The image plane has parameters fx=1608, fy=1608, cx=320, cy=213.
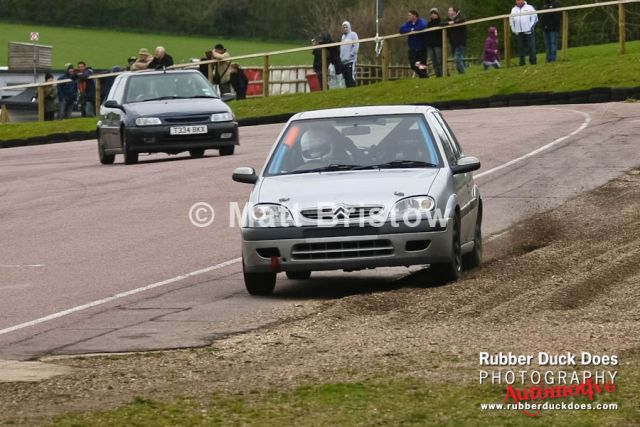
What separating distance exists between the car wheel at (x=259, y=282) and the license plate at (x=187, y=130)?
15.2 meters

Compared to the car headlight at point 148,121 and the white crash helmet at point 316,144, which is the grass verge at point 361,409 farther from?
the car headlight at point 148,121

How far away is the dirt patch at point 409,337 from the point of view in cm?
835

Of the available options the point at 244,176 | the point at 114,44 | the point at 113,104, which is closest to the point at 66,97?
the point at 113,104

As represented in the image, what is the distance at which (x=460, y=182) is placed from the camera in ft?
43.9

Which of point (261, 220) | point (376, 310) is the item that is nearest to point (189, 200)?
point (261, 220)

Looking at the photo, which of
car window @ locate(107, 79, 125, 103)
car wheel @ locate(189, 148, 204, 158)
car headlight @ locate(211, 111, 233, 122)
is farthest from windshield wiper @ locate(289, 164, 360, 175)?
car wheel @ locate(189, 148, 204, 158)

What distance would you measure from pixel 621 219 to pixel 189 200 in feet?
22.0

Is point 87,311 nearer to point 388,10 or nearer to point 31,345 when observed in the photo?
point 31,345

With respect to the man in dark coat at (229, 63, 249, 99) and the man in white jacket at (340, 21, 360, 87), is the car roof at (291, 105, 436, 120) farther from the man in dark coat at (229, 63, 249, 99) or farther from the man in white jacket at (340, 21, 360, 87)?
the man in dark coat at (229, 63, 249, 99)

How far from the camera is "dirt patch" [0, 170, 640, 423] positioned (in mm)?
8352

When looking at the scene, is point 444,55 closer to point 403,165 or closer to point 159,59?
point 159,59

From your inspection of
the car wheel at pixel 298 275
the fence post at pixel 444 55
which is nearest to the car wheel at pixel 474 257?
the car wheel at pixel 298 275

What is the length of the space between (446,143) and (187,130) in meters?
14.4

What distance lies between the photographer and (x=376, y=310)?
11.1 meters
